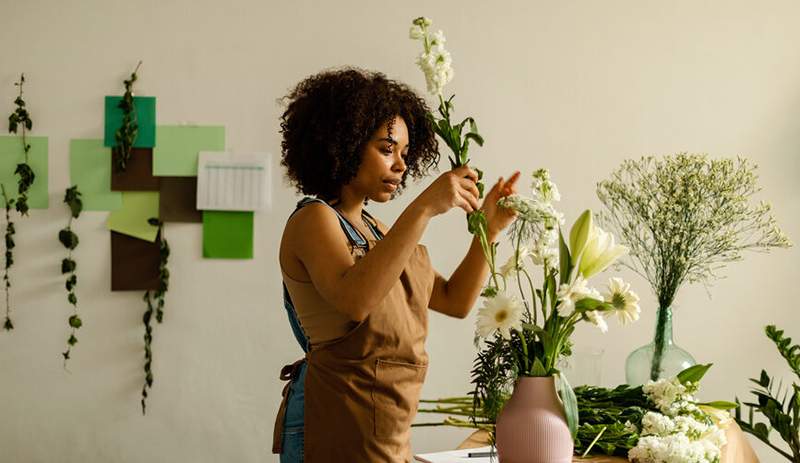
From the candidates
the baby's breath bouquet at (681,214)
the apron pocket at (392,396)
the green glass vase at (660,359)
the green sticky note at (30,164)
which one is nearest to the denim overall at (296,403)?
the apron pocket at (392,396)

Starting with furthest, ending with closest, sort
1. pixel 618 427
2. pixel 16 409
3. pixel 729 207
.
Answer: pixel 16 409
pixel 729 207
pixel 618 427

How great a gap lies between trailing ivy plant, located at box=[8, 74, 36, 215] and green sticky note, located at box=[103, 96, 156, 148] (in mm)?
250

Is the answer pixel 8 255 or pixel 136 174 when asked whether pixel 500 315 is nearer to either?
pixel 136 174

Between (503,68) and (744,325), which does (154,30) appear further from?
(744,325)

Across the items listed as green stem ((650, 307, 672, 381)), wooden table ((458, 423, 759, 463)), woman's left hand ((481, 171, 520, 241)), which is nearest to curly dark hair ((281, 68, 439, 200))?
woman's left hand ((481, 171, 520, 241))

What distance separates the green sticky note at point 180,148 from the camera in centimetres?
286

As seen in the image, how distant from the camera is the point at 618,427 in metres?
1.79

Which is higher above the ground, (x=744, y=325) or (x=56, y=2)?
(x=56, y=2)

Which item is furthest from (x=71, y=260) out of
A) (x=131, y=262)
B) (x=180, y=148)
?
(x=180, y=148)

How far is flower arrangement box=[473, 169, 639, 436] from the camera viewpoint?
1.40 meters

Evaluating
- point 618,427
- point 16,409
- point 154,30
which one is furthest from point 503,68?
point 16,409

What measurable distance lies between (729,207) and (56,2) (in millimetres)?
2148

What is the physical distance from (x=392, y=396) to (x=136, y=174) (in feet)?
5.38

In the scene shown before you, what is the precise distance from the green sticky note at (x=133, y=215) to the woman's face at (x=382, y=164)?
1.40 metres
